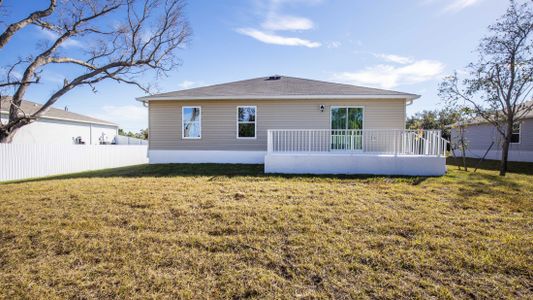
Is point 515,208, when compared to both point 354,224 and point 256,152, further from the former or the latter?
point 256,152

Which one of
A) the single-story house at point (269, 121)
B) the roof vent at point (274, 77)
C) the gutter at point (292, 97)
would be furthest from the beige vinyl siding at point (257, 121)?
the roof vent at point (274, 77)

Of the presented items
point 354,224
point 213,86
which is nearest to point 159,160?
point 213,86

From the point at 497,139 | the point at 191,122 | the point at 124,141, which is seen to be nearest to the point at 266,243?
the point at 191,122

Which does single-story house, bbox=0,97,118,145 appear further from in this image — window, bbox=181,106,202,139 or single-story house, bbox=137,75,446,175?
window, bbox=181,106,202,139

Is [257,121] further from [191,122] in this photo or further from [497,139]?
[497,139]

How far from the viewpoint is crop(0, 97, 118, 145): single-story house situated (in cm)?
1497

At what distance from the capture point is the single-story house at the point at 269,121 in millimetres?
9859

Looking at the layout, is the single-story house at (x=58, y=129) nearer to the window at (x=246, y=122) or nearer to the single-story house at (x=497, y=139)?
the window at (x=246, y=122)

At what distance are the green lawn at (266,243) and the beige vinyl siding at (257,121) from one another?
471cm

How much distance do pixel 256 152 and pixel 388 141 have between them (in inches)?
228

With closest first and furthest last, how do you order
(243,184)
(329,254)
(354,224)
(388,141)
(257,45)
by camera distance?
1. (329,254)
2. (354,224)
3. (243,184)
4. (388,141)
5. (257,45)

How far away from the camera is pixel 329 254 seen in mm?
3066

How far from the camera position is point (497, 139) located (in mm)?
16047

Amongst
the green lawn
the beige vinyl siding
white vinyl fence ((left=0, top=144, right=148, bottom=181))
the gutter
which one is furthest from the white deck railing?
white vinyl fence ((left=0, top=144, right=148, bottom=181))
